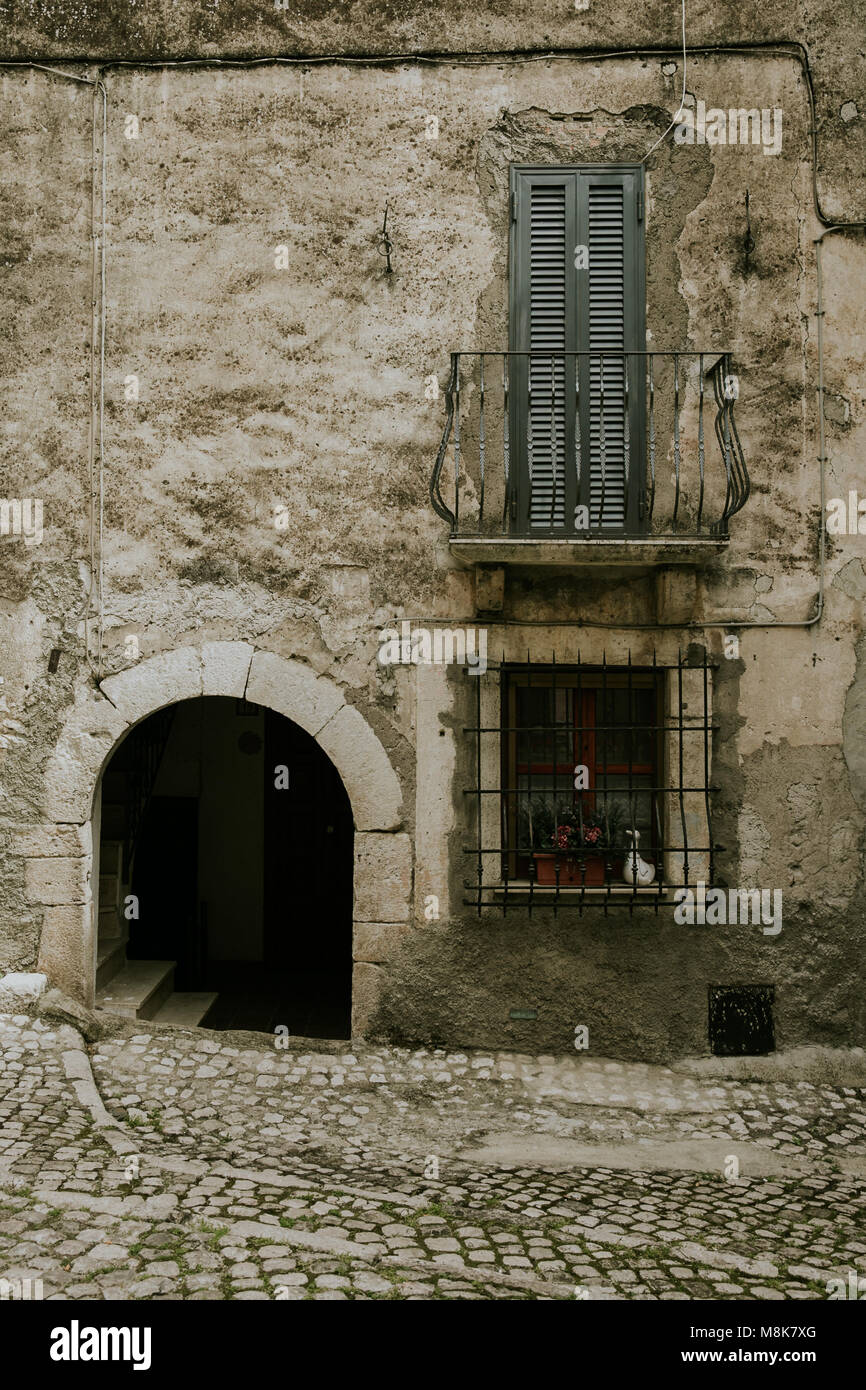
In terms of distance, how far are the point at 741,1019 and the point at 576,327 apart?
4.28 m

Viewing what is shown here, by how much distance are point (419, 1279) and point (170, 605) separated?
4.03 m

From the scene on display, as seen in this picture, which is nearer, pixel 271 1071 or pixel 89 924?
pixel 271 1071

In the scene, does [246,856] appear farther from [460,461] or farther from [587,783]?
[460,461]

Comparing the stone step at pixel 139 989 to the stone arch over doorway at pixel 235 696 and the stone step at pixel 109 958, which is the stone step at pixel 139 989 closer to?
the stone step at pixel 109 958

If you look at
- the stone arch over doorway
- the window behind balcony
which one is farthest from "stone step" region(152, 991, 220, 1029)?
the window behind balcony

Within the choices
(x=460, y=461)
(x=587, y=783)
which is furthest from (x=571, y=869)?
(x=460, y=461)

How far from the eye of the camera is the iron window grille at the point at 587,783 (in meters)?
6.34

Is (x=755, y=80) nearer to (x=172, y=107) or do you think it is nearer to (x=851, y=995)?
(x=172, y=107)

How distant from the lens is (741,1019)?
20.8 feet

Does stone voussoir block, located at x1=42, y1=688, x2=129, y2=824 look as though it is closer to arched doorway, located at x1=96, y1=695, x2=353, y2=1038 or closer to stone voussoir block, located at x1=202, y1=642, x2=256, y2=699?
stone voussoir block, located at x1=202, y1=642, x2=256, y2=699

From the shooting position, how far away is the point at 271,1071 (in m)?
6.10

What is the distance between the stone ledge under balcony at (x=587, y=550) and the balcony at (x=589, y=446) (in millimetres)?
224

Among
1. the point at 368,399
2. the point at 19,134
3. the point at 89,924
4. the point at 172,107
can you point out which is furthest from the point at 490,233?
the point at 89,924

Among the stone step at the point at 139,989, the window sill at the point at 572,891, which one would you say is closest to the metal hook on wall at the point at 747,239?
the window sill at the point at 572,891
